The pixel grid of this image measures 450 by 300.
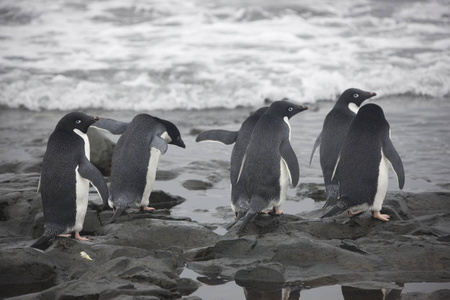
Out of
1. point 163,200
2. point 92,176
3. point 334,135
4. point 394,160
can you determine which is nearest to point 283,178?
point 334,135

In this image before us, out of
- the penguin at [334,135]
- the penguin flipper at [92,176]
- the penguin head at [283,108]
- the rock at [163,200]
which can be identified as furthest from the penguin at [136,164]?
the penguin at [334,135]

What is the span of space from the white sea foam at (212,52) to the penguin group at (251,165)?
5.56 m

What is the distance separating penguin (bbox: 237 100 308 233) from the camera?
16.4 ft

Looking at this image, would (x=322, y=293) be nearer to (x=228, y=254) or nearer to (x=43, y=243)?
(x=228, y=254)

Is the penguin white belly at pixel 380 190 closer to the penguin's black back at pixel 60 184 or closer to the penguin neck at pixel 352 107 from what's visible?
the penguin neck at pixel 352 107

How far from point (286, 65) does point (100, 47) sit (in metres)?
4.06

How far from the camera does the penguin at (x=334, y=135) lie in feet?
17.5

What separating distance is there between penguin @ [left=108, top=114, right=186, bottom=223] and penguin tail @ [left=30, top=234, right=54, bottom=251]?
72cm

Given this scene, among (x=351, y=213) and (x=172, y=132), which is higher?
(x=172, y=132)

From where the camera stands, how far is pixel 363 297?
368cm

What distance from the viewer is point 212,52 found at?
13609mm

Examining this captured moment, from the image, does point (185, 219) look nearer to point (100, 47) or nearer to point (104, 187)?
point (104, 187)

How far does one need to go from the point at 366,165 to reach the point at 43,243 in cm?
234


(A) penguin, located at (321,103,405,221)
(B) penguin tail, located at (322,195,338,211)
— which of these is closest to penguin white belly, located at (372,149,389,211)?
(A) penguin, located at (321,103,405,221)
